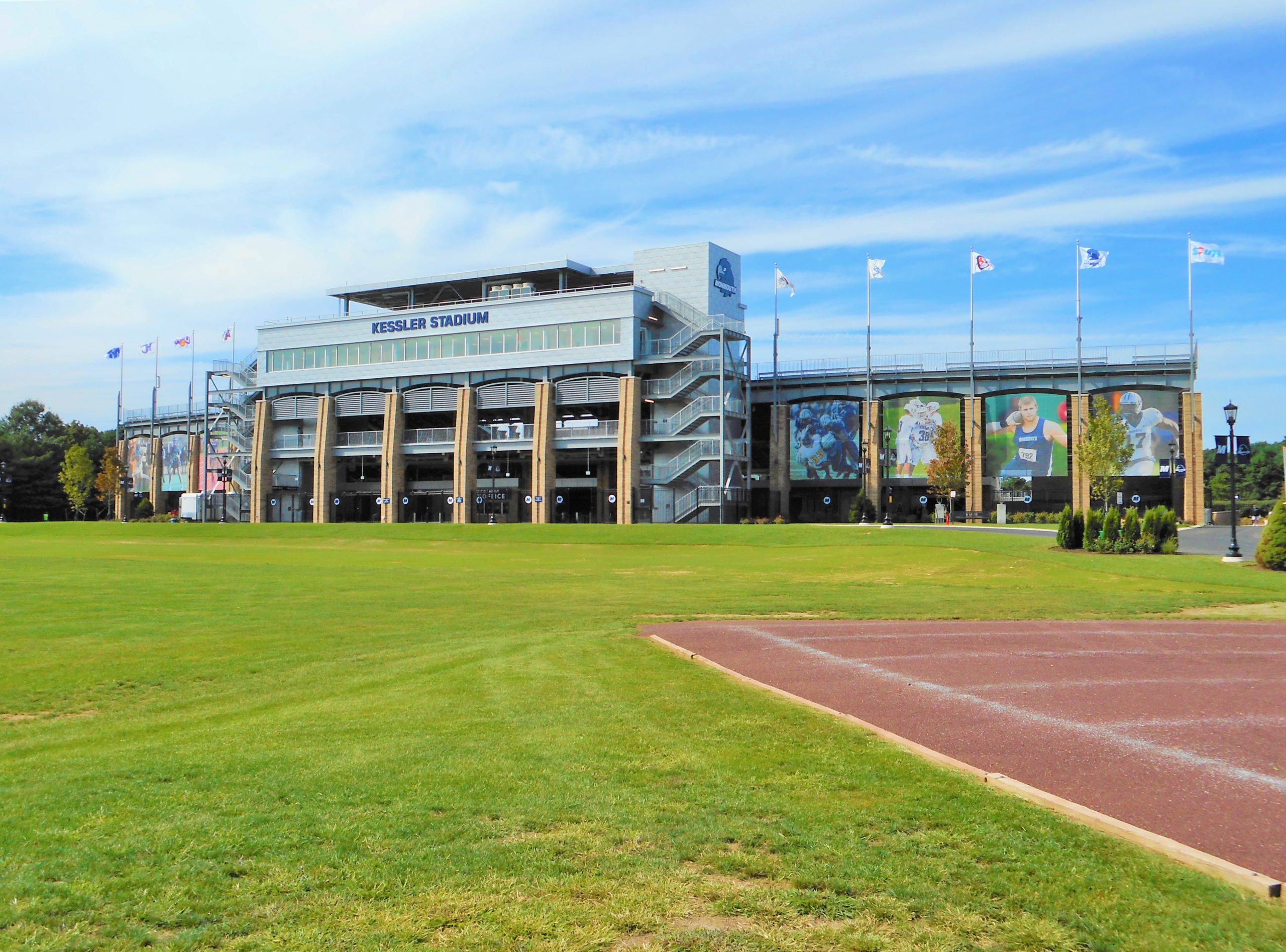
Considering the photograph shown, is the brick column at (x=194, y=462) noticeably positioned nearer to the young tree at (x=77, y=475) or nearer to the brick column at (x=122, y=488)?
the brick column at (x=122, y=488)

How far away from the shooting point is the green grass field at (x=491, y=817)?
5.25 m

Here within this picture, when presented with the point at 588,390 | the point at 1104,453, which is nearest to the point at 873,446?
the point at 1104,453

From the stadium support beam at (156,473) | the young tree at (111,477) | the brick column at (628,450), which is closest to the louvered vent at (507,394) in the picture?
the brick column at (628,450)

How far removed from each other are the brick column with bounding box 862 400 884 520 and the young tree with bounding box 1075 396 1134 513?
48.9ft

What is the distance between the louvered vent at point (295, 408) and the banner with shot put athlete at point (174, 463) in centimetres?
1872

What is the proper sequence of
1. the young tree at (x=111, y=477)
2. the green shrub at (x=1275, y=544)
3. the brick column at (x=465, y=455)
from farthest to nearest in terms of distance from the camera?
the young tree at (x=111, y=477) → the brick column at (x=465, y=455) → the green shrub at (x=1275, y=544)

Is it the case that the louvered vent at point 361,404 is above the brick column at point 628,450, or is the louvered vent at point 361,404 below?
above

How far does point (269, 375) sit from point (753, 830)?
300 ft

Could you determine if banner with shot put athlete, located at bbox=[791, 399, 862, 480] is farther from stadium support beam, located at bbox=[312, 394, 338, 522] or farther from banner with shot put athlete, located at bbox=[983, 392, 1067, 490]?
stadium support beam, located at bbox=[312, 394, 338, 522]

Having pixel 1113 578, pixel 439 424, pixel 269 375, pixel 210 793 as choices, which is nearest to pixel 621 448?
pixel 439 424

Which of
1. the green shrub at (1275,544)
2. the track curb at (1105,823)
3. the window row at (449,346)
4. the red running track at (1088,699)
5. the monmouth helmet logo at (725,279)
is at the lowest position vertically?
the red running track at (1088,699)

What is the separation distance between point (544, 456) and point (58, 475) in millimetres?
72145

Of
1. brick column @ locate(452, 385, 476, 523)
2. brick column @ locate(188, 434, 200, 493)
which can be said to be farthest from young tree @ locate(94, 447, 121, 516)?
brick column @ locate(452, 385, 476, 523)

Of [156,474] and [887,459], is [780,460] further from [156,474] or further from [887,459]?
[156,474]
